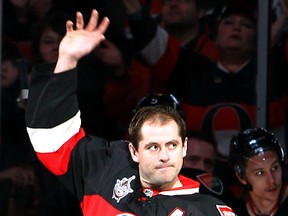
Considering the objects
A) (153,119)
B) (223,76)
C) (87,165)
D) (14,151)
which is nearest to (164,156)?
(153,119)

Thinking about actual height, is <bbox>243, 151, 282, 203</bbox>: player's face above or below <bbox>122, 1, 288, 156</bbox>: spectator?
below

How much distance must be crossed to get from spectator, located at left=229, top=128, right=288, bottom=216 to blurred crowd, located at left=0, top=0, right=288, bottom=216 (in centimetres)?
54

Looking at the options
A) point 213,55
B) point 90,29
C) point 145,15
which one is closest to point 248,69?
point 213,55

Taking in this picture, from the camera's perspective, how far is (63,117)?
4.49 metres

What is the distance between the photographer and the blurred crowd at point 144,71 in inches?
233

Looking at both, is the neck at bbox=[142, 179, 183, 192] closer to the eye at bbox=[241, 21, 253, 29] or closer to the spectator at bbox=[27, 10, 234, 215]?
the spectator at bbox=[27, 10, 234, 215]

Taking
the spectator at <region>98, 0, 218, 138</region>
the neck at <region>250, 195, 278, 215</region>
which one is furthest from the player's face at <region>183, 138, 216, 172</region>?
the neck at <region>250, 195, 278, 215</region>

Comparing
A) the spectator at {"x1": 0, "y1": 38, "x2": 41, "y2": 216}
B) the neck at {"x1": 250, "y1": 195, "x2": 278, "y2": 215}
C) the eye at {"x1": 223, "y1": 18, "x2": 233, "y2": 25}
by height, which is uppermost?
the eye at {"x1": 223, "y1": 18, "x2": 233, "y2": 25}

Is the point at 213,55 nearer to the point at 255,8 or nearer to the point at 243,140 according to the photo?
the point at 255,8

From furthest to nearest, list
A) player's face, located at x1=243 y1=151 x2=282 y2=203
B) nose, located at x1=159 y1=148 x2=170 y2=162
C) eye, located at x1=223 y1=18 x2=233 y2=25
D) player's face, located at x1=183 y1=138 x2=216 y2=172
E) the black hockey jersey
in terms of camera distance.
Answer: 1. eye, located at x1=223 y1=18 x2=233 y2=25
2. player's face, located at x1=183 y1=138 x2=216 y2=172
3. player's face, located at x1=243 y1=151 x2=282 y2=203
4. the black hockey jersey
5. nose, located at x1=159 y1=148 x2=170 y2=162

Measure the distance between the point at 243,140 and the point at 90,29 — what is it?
1.22 meters

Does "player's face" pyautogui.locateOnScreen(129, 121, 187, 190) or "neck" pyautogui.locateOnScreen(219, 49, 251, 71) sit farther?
"neck" pyautogui.locateOnScreen(219, 49, 251, 71)

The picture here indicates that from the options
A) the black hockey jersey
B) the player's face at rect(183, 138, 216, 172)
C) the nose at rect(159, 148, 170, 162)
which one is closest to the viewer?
the nose at rect(159, 148, 170, 162)

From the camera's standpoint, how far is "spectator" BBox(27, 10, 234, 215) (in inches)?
170
